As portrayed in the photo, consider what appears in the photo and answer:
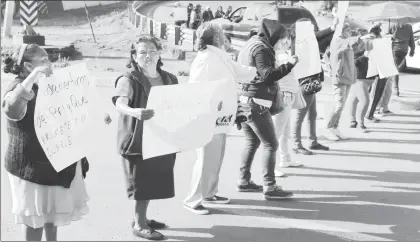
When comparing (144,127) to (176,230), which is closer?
(144,127)

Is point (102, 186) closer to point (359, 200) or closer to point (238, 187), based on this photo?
point (238, 187)

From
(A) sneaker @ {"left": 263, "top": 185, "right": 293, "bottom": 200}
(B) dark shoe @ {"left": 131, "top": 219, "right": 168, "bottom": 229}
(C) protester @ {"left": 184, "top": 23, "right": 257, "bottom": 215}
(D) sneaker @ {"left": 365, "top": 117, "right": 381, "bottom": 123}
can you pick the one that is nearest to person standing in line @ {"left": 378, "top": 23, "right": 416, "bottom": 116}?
(D) sneaker @ {"left": 365, "top": 117, "right": 381, "bottom": 123}

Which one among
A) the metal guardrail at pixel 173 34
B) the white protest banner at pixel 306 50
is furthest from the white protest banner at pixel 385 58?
the metal guardrail at pixel 173 34

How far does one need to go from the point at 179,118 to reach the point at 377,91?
17.9ft

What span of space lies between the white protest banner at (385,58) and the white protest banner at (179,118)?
457 centimetres

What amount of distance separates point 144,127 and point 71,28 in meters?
15.0

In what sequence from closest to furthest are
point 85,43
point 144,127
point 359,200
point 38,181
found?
point 38,181
point 144,127
point 359,200
point 85,43

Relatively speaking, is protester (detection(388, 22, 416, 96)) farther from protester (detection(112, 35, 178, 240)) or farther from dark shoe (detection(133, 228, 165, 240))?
dark shoe (detection(133, 228, 165, 240))

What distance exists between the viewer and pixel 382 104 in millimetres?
9742

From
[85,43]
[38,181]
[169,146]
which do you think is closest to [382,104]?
[169,146]

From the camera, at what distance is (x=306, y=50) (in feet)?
20.9

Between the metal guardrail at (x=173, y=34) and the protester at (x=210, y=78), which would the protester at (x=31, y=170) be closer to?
the protester at (x=210, y=78)

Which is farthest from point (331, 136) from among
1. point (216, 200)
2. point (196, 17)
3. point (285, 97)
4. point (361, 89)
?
point (196, 17)

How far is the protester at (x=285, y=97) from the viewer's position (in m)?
5.53
